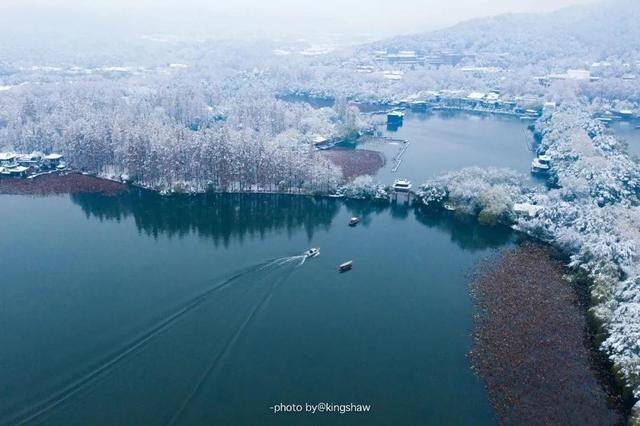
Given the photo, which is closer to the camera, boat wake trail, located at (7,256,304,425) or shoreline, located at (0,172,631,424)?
boat wake trail, located at (7,256,304,425)

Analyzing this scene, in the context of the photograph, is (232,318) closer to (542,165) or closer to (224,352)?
(224,352)

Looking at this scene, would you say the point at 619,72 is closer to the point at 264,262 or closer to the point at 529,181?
the point at 529,181

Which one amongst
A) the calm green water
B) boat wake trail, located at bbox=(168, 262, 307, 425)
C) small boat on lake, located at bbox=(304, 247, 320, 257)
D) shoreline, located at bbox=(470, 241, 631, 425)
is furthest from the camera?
small boat on lake, located at bbox=(304, 247, 320, 257)

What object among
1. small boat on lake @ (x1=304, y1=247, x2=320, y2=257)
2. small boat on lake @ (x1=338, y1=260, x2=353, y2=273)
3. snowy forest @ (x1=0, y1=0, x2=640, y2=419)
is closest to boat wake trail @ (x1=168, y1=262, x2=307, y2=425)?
small boat on lake @ (x1=304, y1=247, x2=320, y2=257)

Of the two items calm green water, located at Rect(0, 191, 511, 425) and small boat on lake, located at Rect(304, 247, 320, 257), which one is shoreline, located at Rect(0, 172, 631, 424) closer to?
calm green water, located at Rect(0, 191, 511, 425)

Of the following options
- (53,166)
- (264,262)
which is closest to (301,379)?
(264,262)

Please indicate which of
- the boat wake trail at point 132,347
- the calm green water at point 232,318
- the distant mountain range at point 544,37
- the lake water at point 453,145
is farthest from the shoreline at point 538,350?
the distant mountain range at point 544,37
